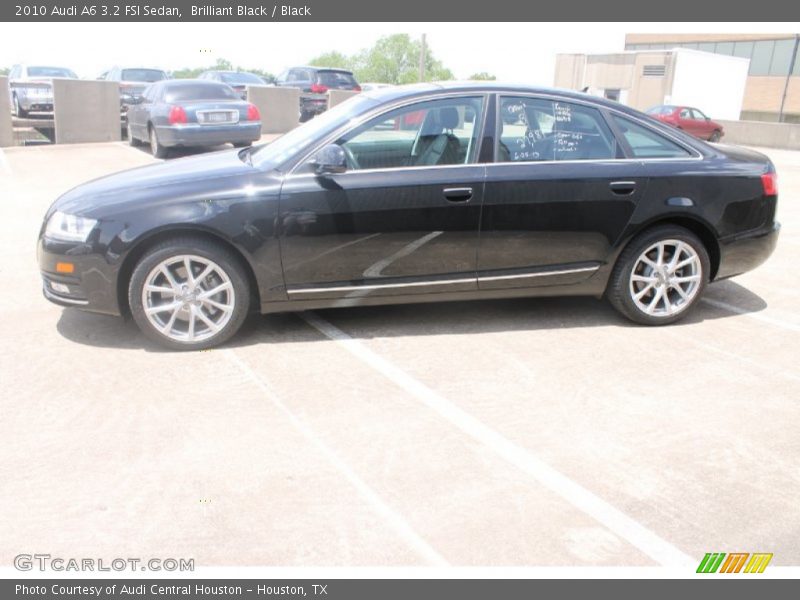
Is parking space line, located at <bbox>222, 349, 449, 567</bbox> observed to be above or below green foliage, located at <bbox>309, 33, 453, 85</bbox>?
below

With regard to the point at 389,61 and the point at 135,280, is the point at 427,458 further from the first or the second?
the point at 389,61

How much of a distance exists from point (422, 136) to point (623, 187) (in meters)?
1.42

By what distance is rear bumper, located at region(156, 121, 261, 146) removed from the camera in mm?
13352

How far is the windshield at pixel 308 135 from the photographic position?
190 inches

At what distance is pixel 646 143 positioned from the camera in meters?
5.23

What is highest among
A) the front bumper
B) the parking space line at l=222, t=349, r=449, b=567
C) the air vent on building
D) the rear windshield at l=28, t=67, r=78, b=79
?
the air vent on building

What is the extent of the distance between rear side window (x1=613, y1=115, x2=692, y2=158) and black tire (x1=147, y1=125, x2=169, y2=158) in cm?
1074

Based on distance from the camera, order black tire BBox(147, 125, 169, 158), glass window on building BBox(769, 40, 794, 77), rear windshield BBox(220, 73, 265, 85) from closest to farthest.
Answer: black tire BBox(147, 125, 169, 158)
rear windshield BBox(220, 73, 265, 85)
glass window on building BBox(769, 40, 794, 77)

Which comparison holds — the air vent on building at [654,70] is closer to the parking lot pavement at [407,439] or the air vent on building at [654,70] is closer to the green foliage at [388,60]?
the parking lot pavement at [407,439]

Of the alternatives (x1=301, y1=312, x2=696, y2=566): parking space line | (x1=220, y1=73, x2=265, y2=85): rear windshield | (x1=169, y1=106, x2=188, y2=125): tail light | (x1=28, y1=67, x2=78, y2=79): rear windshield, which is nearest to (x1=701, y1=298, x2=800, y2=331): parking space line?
(x1=301, y1=312, x2=696, y2=566): parking space line

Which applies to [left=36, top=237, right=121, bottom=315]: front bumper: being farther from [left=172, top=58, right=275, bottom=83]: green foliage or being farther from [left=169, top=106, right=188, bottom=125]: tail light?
[left=172, top=58, right=275, bottom=83]: green foliage

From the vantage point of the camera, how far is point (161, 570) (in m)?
2.77

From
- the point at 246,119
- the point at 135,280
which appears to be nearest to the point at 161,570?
the point at 135,280

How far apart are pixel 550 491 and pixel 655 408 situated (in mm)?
1108
